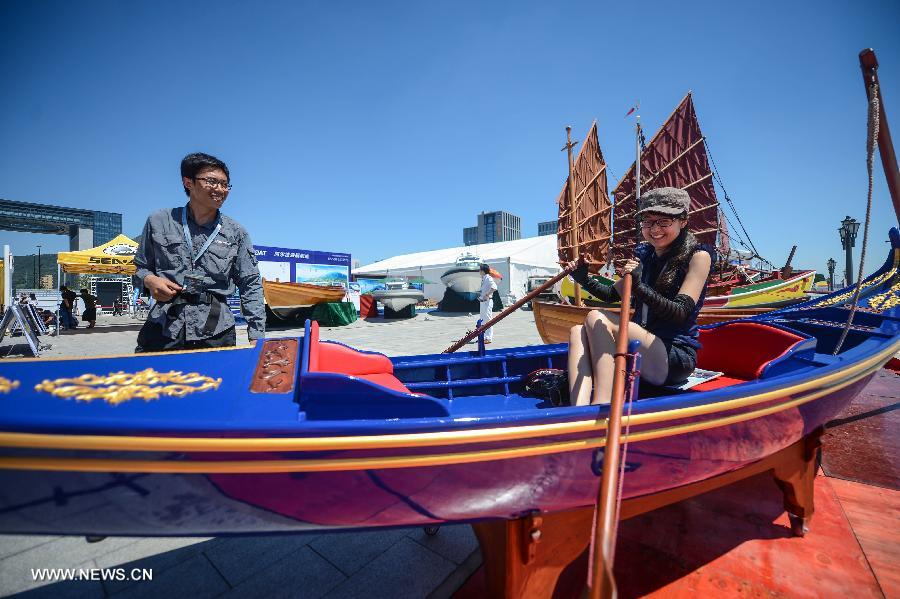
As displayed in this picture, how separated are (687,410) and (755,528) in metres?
1.60

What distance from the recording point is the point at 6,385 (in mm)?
1084

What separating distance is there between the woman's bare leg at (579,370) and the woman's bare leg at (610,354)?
0.04 metres

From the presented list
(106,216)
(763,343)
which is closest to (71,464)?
(763,343)

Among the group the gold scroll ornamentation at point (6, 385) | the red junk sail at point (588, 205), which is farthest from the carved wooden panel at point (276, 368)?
the red junk sail at point (588, 205)

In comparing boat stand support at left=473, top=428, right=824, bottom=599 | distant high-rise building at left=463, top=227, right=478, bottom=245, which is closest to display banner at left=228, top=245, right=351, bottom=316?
boat stand support at left=473, top=428, right=824, bottom=599

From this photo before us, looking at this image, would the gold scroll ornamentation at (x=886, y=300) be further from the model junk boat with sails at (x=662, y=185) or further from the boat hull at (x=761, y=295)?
the boat hull at (x=761, y=295)

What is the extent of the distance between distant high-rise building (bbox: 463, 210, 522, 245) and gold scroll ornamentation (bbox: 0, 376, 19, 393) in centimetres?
12746

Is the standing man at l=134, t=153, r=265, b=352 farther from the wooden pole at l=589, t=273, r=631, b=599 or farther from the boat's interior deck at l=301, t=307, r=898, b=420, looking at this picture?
the wooden pole at l=589, t=273, r=631, b=599

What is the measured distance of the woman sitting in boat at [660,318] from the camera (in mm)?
1816

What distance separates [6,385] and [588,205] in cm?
1187

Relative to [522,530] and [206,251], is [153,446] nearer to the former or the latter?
[522,530]

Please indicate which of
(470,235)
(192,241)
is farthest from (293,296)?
(470,235)

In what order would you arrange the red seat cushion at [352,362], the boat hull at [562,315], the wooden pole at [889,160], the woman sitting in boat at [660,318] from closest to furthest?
the woman sitting in boat at [660,318], the red seat cushion at [352,362], the wooden pole at [889,160], the boat hull at [562,315]

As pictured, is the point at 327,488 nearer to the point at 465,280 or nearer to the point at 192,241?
the point at 192,241
